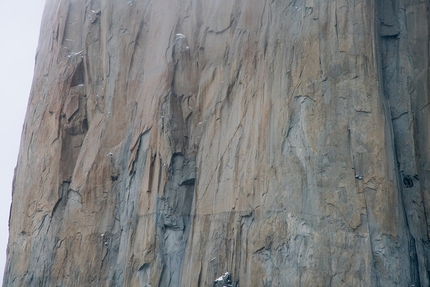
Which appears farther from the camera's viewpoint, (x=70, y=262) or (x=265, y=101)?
(x=70, y=262)

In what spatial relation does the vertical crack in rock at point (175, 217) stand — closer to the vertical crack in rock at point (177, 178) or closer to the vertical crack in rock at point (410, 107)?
the vertical crack in rock at point (177, 178)

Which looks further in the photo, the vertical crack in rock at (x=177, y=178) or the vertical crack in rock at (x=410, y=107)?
the vertical crack in rock at (x=177, y=178)

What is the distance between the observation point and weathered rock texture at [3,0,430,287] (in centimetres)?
1764

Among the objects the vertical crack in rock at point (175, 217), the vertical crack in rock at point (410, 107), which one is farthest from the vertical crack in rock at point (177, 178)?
the vertical crack in rock at point (410, 107)

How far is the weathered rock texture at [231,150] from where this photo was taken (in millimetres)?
17641

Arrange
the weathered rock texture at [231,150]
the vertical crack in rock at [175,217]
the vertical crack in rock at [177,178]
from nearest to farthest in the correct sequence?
the weathered rock texture at [231,150] < the vertical crack in rock at [175,217] < the vertical crack in rock at [177,178]

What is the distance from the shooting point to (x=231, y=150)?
20500 millimetres

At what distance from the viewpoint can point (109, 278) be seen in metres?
23.4

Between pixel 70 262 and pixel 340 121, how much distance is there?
11.3m

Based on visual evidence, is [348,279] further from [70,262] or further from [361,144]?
[70,262]

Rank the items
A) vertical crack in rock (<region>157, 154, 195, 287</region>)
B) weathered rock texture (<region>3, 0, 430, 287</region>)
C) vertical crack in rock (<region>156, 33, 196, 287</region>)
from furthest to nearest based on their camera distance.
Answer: vertical crack in rock (<region>156, 33, 196, 287</region>) < vertical crack in rock (<region>157, 154, 195, 287</region>) < weathered rock texture (<region>3, 0, 430, 287</region>)

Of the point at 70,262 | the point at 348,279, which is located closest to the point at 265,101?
the point at 348,279

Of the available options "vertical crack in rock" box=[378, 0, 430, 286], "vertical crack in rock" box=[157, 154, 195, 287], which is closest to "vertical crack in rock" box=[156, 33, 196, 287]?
"vertical crack in rock" box=[157, 154, 195, 287]

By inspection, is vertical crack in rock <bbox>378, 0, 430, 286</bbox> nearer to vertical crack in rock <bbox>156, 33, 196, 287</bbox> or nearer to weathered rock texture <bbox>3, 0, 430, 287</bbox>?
weathered rock texture <bbox>3, 0, 430, 287</bbox>
